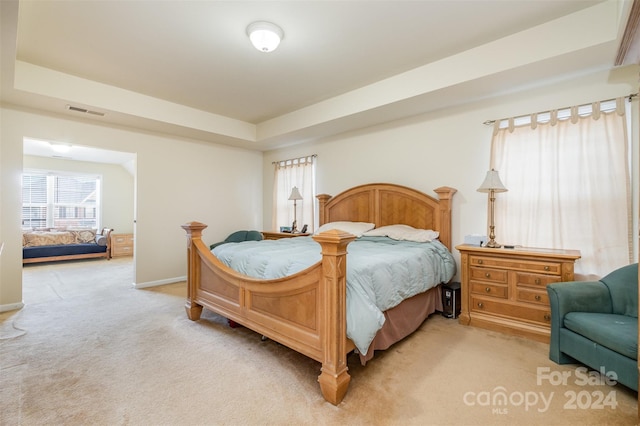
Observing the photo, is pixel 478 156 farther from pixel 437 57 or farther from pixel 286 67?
pixel 286 67

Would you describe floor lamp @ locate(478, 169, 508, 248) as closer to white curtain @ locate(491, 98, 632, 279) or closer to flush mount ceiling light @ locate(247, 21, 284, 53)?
white curtain @ locate(491, 98, 632, 279)

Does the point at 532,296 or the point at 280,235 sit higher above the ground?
the point at 280,235

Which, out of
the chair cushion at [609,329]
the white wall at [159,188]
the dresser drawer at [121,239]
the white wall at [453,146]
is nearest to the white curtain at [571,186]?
the white wall at [453,146]

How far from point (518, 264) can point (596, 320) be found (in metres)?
0.76

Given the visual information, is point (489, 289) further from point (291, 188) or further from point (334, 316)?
point (291, 188)

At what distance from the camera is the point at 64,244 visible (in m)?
6.34

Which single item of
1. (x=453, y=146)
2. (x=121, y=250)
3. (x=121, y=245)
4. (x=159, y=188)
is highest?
(x=453, y=146)

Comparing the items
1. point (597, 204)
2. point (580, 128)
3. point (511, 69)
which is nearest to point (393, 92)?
point (511, 69)

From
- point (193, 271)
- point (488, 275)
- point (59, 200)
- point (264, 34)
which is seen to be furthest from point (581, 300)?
point (59, 200)

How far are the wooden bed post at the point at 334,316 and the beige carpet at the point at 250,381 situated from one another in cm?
11

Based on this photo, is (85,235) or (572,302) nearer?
(572,302)

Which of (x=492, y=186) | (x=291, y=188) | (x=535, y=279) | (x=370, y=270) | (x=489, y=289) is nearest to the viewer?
(x=370, y=270)

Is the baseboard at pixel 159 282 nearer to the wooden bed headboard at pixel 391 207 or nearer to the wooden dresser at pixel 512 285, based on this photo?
the wooden bed headboard at pixel 391 207

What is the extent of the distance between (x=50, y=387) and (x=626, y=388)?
143 inches
